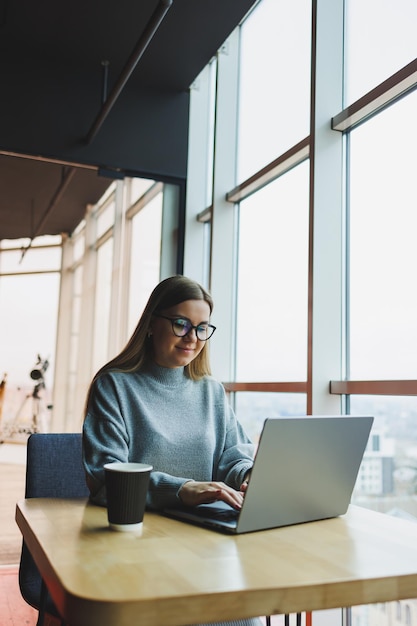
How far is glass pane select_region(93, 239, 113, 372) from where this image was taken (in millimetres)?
3822

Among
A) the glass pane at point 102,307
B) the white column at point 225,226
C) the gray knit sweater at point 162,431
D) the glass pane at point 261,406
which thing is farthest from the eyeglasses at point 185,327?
the glass pane at point 102,307

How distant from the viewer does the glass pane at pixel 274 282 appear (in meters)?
2.92

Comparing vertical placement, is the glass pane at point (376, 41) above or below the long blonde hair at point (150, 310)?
above

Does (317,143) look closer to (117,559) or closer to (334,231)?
(334,231)

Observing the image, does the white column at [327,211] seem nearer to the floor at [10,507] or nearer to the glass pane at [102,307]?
the glass pane at [102,307]

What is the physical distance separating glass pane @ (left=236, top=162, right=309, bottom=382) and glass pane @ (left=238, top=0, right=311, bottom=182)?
8.5 inches

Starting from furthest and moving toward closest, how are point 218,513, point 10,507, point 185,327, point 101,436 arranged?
point 10,507
point 185,327
point 101,436
point 218,513

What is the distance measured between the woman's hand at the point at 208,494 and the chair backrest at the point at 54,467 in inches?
22.4

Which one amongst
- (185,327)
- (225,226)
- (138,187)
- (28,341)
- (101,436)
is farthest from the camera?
(138,187)

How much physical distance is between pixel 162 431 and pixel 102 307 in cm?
233

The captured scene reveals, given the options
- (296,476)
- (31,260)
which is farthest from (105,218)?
(296,476)

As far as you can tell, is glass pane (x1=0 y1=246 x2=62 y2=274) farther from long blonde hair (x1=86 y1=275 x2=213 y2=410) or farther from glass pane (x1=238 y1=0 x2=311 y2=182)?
long blonde hair (x1=86 y1=275 x2=213 y2=410)

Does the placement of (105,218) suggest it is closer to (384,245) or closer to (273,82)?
(273,82)

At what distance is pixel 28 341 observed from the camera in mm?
3586
